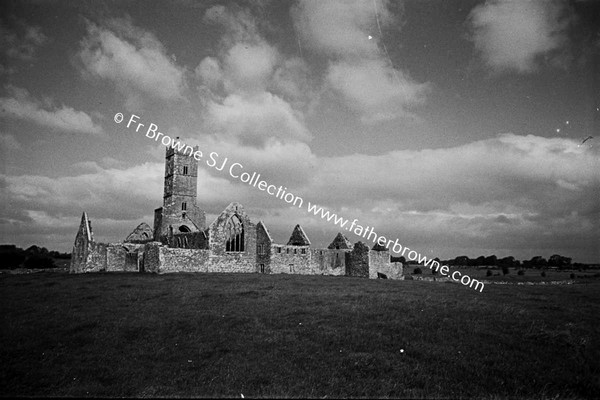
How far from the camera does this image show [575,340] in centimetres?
1333

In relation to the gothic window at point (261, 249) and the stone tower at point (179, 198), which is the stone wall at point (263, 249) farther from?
the stone tower at point (179, 198)

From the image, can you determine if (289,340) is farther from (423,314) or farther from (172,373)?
(423,314)

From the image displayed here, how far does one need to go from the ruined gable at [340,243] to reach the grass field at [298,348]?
3032cm

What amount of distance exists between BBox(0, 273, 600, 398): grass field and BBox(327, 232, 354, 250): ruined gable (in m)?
30.3

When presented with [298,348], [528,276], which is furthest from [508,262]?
[298,348]

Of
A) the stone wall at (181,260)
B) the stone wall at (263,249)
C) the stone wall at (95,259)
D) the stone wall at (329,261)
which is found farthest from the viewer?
the stone wall at (329,261)

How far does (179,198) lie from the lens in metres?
52.4

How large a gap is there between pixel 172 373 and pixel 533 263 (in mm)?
114585

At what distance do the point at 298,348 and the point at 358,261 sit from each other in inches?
1314

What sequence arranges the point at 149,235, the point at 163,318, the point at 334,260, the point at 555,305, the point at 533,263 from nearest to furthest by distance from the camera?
A: 1. the point at 163,318
2. the point at 555,305
3. the point at 334,260
4. the point at 149,235
5. the point at 533,263

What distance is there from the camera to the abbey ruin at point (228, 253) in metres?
37.1

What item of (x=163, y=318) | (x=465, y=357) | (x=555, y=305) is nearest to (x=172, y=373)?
(x=163, y=318)

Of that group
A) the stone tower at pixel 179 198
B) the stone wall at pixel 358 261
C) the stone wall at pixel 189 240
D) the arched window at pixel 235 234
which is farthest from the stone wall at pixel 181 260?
the stone wall at pixel 358 261

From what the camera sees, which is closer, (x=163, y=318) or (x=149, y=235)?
(x=163, y=318)
